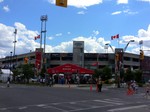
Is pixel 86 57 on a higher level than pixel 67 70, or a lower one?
higher

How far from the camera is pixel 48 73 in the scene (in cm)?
7206

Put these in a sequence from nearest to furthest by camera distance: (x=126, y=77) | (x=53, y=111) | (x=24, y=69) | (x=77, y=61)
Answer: (x=53, y=111), (x=24, y=69), (x=126, y=77), (x=77, y=61)

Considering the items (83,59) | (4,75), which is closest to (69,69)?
(4,75)

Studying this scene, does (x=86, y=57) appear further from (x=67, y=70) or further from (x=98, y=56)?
(x=67, y=70)

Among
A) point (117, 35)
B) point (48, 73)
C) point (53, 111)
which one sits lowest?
point (53, 111)

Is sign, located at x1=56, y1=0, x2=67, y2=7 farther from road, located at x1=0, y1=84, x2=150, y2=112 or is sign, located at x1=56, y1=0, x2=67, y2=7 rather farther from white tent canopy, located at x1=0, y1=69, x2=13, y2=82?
white tent canopy, located at x1=0, y1=69, x2=13, y2=82

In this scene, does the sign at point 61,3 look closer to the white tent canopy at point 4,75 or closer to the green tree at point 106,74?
the white tent canopy at point 4,75

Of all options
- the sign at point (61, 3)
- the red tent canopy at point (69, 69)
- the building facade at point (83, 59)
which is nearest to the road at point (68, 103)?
the sign at point (61, 3)

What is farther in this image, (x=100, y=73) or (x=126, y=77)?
(x=126, y=77)

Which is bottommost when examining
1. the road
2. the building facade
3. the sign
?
the road

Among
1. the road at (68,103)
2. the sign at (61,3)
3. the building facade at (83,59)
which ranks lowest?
the road at (68,103)

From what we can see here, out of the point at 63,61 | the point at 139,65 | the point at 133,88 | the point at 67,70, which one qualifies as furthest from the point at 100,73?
the point at 139,65

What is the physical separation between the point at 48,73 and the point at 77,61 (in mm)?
69960

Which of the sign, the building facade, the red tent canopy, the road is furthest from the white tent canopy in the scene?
the sign
